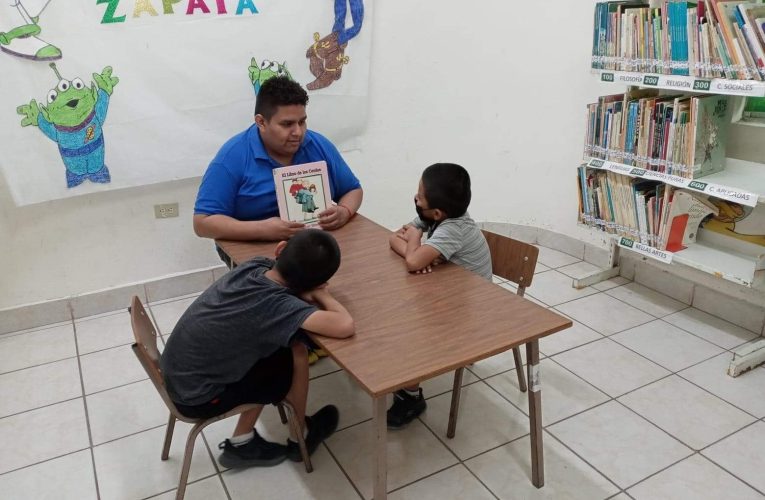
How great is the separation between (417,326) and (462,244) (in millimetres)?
501

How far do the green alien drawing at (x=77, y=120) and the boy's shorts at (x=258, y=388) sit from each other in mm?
1647

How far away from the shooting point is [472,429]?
2.22 metres

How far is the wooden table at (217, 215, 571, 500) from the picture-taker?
1.43 meters

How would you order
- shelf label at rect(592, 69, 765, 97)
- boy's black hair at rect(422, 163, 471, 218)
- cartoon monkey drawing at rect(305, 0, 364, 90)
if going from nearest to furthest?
1. boy's black hair at rect(422, 163, 471, 218)
2. shelf label at rect(592, 69, 765, 97)
3. cartoon monkey drawing at rect(305, 0, 364, 90)

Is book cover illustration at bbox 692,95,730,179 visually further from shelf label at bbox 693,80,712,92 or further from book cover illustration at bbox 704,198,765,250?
book cover illustration at bbox 704,198,765,250

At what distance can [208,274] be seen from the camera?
3.38m

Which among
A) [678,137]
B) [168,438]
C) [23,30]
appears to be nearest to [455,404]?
[168,438]

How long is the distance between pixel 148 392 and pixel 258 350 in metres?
1.12

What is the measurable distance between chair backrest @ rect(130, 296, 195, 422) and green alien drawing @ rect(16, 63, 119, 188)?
4.67 ft

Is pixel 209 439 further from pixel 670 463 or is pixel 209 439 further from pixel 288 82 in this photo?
pixel 670 463

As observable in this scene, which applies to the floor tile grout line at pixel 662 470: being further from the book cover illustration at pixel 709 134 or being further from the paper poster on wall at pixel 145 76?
the paper poster on wall at pixel 145 76

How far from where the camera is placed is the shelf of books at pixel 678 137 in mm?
2395

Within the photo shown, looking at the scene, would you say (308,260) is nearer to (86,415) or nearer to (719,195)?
(86,415)

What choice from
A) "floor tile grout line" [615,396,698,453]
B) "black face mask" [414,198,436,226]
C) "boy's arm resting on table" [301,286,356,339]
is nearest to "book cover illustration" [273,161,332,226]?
"black face mask" [414,198,436,226]
